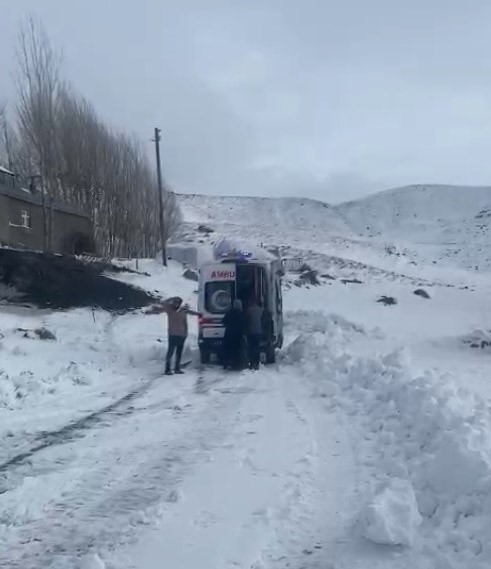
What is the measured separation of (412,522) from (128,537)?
2142mm

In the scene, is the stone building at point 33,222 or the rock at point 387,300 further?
the rock at point 387,300

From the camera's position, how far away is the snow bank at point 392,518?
5.07 m

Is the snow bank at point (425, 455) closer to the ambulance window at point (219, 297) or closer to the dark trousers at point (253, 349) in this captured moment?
the dark trousers at point (253, 349)

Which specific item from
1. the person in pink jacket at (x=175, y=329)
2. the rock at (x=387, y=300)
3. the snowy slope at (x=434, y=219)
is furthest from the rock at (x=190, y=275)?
the snowy slope at (x=434, y=219)

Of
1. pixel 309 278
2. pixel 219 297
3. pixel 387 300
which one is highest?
pixel 219 297

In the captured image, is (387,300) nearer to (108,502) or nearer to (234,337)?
(234,337)

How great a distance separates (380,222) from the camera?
137 m

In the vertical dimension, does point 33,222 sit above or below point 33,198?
below

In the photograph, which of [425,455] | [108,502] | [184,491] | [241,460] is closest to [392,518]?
[425,455]

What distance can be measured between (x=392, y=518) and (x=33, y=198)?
38.7 m

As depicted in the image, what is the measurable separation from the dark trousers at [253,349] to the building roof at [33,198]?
24485 millimetres

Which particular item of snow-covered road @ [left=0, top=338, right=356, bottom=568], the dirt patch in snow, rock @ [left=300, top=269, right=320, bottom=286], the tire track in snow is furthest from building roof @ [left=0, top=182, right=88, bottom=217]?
the tire track in snow

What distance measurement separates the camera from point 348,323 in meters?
29.8

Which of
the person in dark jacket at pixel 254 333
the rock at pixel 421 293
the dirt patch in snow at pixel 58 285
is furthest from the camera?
the rock at pixel 421 293
